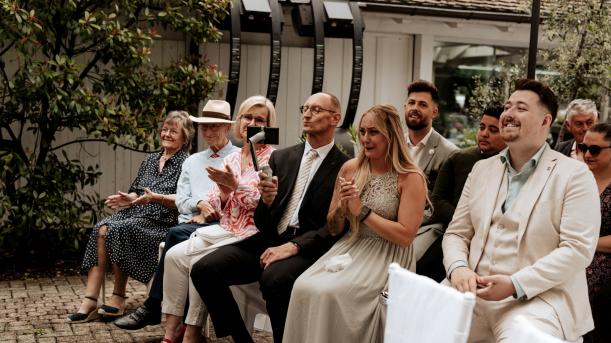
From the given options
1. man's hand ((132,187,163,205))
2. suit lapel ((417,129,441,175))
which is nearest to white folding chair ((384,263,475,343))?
suit lapel ((417,129,441,175))

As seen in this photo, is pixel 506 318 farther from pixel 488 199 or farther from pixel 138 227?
pixel 138 227

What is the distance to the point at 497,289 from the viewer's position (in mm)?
3842

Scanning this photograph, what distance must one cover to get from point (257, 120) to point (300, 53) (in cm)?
546

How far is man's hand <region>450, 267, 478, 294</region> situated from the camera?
13.0 ft

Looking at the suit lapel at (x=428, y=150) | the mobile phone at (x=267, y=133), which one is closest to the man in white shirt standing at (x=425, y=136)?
the suit lapel at (x=428, y=150)

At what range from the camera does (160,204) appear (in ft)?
23.2

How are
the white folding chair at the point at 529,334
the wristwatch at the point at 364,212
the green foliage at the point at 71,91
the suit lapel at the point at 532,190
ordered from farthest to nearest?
the green foliage at the point at 71,91 < the wristwatch at the point at 364,212 < the suit lapel at the point at 532,190 < the white folding chair at the point at 529,334

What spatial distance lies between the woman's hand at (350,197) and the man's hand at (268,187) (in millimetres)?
644

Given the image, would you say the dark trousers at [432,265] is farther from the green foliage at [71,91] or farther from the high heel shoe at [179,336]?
the green foliage at [71,91]

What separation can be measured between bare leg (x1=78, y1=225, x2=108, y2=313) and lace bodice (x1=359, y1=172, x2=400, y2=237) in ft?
9.63

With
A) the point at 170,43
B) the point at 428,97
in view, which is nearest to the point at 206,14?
the point at 170,43

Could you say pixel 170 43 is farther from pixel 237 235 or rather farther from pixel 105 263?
pixel 237 235

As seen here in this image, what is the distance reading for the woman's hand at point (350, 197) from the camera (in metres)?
4.65

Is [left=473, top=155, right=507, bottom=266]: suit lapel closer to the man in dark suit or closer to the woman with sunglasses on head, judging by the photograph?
the woman with sunglasses on head
